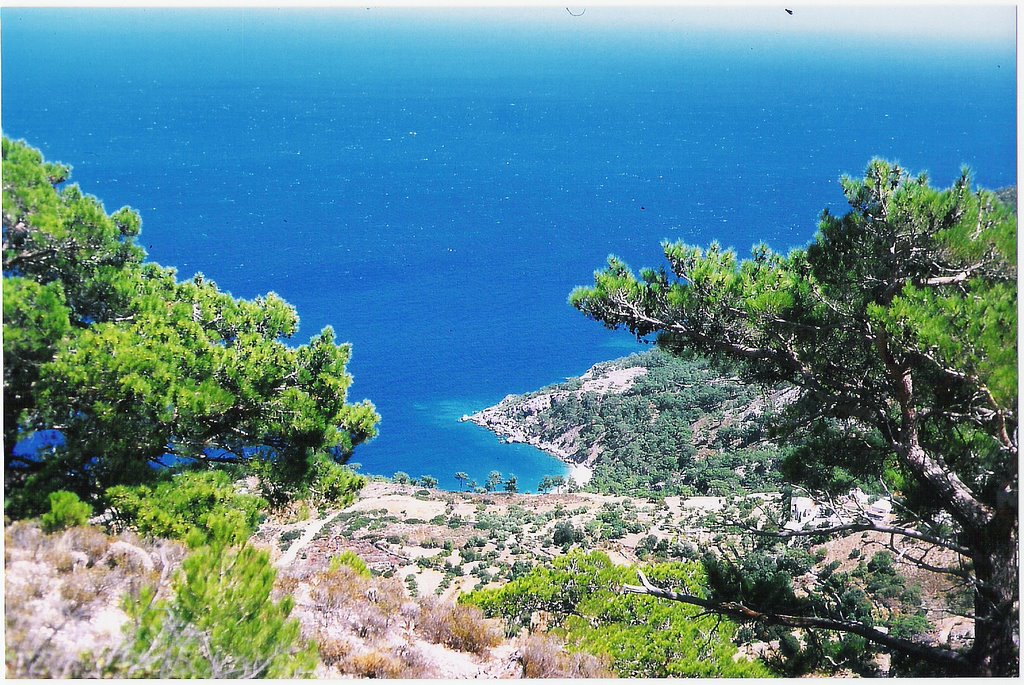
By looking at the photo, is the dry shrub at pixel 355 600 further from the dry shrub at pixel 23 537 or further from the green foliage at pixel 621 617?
the dry shrub at pixel 23 537

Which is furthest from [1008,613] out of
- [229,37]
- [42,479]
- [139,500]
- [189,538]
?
[229,37]

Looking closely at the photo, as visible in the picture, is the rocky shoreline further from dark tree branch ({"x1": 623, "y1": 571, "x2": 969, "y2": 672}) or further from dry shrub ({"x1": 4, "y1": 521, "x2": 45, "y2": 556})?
dry shrub ({"x1": 4, "y1": 521, "x2": 45, "y2": 556})

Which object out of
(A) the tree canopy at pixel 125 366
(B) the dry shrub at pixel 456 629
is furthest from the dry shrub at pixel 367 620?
(A) the tree canopy at pixel 125 366

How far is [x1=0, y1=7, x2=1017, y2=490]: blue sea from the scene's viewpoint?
4.24 meters

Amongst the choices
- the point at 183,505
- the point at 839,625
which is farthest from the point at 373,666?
the point at 839,625

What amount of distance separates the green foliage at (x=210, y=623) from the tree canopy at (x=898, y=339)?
1.82m

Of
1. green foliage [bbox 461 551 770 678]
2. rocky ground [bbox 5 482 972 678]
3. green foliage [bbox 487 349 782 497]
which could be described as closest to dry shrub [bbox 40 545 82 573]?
rocky ground [bbox 5 482 972 678]

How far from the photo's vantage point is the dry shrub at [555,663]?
12.7 feet

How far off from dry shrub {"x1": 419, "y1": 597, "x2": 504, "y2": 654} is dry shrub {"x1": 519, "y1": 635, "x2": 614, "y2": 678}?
0.68 ft

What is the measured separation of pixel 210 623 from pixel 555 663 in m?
1.75

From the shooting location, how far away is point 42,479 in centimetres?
358

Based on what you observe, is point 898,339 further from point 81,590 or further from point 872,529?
point 81,590

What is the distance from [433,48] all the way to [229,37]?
3.97 feet

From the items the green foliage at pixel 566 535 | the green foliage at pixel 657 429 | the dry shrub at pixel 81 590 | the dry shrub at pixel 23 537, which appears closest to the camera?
the dry shrub at pixel 81 590
